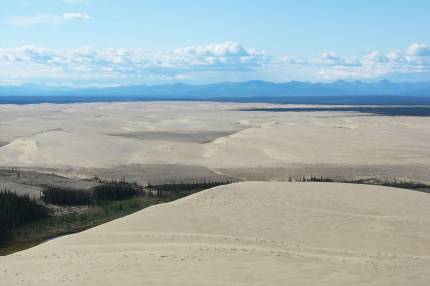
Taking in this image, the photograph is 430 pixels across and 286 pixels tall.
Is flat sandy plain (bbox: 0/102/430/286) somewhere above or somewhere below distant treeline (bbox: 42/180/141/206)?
above

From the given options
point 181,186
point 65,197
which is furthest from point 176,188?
point 65,197

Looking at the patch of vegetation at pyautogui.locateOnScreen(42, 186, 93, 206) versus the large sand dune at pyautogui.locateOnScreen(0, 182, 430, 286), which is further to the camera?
the patch of vegetation at pyautogui.locateOnScreen(42, 186, 93, 206)

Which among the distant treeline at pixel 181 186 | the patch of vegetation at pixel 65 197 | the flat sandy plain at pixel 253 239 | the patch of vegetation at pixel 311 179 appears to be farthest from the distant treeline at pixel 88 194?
the patch of vegetation at pixel 311 179

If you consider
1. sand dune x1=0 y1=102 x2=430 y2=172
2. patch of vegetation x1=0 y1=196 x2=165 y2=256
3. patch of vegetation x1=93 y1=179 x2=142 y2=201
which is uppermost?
sand dune x1=0 y1=102 x2=430 y2=172

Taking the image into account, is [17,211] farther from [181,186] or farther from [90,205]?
[181,186]

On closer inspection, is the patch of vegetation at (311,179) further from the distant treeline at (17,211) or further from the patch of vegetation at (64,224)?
the distant treeline at (17,211)

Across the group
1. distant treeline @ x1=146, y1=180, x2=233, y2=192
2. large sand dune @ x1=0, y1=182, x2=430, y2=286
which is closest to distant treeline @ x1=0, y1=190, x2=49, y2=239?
large sand dune @ x1=0, y1=182, x2=430, y2=286

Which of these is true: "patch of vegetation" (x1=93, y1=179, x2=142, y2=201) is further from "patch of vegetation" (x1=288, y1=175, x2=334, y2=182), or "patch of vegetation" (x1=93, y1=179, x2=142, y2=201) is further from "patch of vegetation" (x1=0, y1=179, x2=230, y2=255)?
"patch of vegetation" (x1=288, y1=175, x2=334, y2=182)
